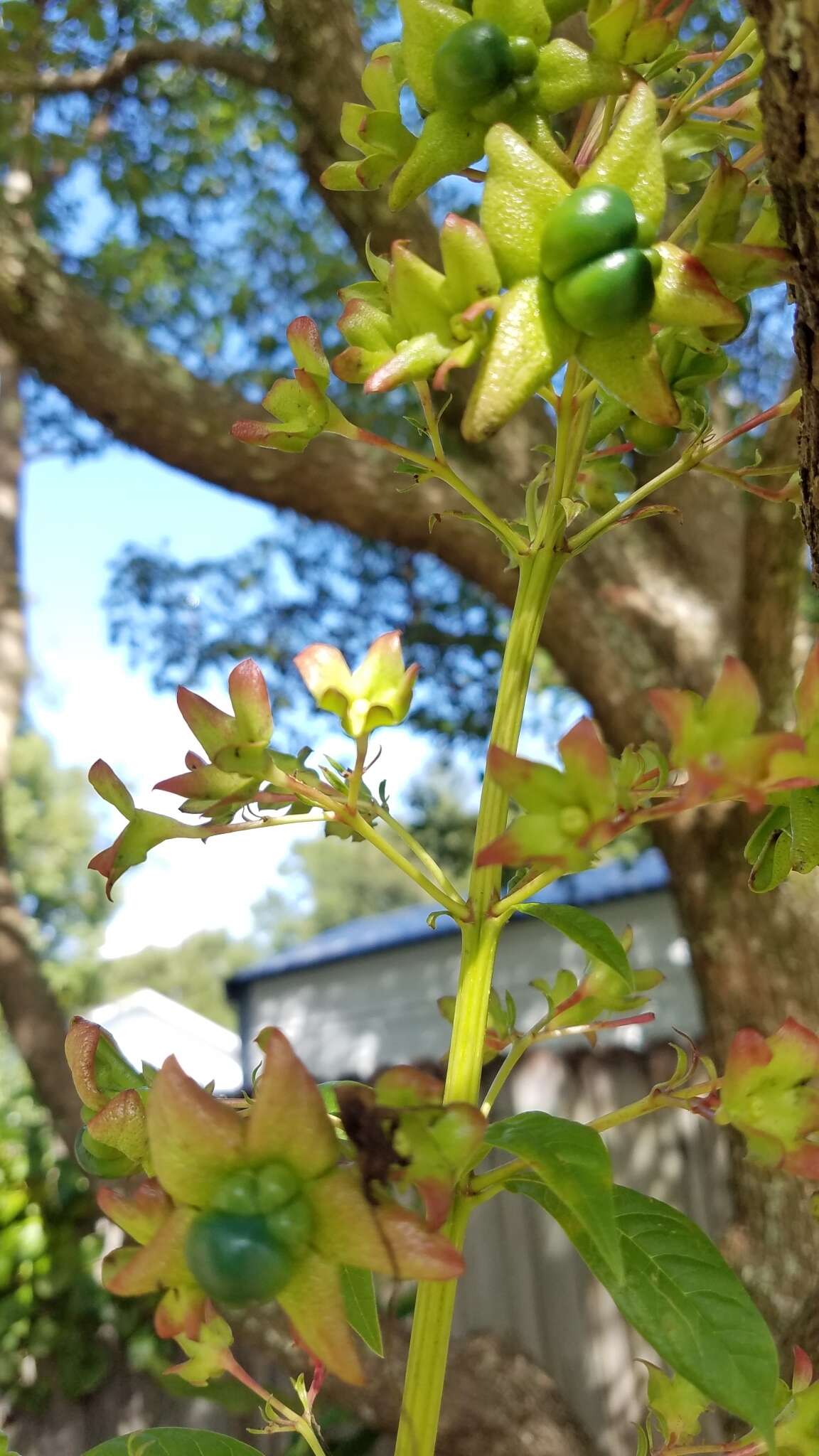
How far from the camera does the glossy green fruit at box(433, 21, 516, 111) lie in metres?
0.28

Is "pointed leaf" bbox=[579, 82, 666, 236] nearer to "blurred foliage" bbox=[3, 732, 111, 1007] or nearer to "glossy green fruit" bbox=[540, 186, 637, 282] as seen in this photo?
"glossy green fruit" bbox=[540, 186, 637, 282]

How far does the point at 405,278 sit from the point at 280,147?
140 inches

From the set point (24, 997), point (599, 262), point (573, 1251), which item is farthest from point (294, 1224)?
point (573, 1251)

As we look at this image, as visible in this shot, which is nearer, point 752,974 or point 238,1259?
point 238,1259

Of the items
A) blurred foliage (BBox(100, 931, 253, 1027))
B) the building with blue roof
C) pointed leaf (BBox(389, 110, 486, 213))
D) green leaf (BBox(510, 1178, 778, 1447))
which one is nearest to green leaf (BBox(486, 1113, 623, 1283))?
green leaf (BBox(510, 1178, 778, 1447))

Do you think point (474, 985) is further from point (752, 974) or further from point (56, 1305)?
point (56, 1305)

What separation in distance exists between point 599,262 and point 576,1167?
0.22 m

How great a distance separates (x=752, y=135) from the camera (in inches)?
13.5

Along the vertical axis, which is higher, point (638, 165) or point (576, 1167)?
point (638, 165)

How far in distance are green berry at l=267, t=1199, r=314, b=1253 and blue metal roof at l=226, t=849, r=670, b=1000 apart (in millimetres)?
3967

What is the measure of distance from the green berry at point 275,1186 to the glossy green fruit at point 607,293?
205mm

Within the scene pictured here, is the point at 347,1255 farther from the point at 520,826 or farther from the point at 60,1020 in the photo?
the point at 60,1020

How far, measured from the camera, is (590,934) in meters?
0.34

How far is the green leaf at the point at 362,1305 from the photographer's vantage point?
370 mm
